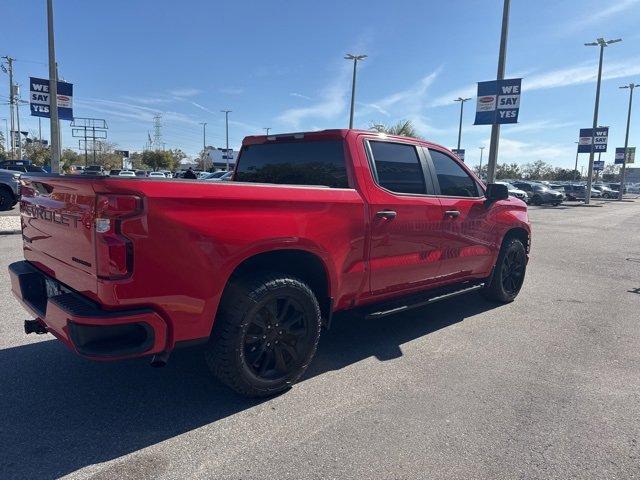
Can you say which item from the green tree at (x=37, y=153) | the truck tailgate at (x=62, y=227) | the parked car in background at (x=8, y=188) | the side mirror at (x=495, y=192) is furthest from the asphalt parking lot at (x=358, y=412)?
the green tree at (x=37, y=153)

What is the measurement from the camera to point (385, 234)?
13.0 feet

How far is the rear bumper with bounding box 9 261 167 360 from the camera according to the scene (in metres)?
2.53

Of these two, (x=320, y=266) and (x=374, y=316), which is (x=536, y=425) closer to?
(x=374, y=316)

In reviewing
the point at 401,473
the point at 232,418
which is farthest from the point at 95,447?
the point at 401,473

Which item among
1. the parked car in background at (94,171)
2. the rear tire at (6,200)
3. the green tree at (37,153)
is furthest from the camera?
the green tree at (37,153)

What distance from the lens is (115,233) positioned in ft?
8.31

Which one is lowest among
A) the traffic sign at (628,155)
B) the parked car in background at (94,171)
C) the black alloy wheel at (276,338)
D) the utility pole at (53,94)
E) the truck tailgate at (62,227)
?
the black alloy wheel at (276,338)

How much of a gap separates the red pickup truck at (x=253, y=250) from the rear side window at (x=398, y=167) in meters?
0.02

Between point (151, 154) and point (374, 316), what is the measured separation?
328 feet

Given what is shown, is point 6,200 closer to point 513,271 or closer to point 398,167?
point 398,167

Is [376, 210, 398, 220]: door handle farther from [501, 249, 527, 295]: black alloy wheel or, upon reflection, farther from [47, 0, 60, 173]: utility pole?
[47, 0, 60, 173]: utility pole

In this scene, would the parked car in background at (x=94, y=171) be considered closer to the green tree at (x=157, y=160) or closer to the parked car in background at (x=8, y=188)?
the parked car in background at (x=8, y=188)

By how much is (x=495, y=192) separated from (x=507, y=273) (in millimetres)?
1415

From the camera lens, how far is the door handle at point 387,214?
3.89 meters
